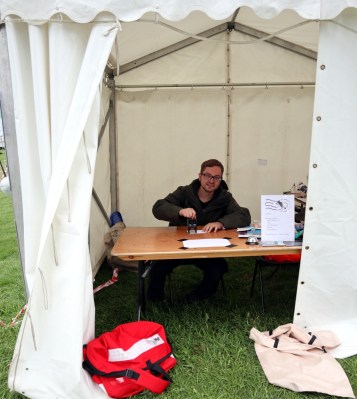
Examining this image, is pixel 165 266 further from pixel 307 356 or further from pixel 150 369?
pixel 307 356

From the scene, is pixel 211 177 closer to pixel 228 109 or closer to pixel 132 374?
pixel 132 374

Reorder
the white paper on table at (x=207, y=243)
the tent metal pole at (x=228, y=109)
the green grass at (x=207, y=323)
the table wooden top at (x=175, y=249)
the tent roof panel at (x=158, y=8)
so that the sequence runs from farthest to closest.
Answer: the tent metal pole at (x=228, y=109) → the white paper on table at (x=207, y=243) → the table wooden top at (x=175, y=249) → the green grass at (x=207, y=323) → the tent roof panel at (x=158, y=8)

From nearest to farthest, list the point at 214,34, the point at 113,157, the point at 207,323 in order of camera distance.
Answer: the point at 207,323 → the point at 214,34 → the point at 113,157

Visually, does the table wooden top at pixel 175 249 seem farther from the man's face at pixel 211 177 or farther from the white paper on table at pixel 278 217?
the man's face at pixel 211 177

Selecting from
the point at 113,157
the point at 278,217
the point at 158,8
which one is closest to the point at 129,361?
the point at 278,217

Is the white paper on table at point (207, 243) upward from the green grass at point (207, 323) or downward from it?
upward

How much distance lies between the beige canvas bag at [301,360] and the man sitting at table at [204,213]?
69cm

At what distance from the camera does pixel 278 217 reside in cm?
255

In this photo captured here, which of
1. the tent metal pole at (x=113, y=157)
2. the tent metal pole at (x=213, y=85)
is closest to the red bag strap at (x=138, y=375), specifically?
the tent metal pole at (x=113, y=157)

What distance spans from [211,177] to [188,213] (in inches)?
14.4

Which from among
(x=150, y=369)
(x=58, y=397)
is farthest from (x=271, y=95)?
(x=58, y=397)

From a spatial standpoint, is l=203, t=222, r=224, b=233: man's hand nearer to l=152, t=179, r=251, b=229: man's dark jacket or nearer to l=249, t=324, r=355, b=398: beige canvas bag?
l=152, t=179, r=251, b=229: man's dark jacket

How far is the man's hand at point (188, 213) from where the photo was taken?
2.96 meters

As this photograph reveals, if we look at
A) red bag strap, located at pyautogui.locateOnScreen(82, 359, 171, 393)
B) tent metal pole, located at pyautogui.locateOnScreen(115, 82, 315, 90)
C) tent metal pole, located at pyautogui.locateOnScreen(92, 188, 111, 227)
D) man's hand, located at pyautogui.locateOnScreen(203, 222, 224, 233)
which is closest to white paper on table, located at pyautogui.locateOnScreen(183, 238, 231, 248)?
man's hand, located at pyautogui.locateOnScreen(203, 222, 224, 233)
